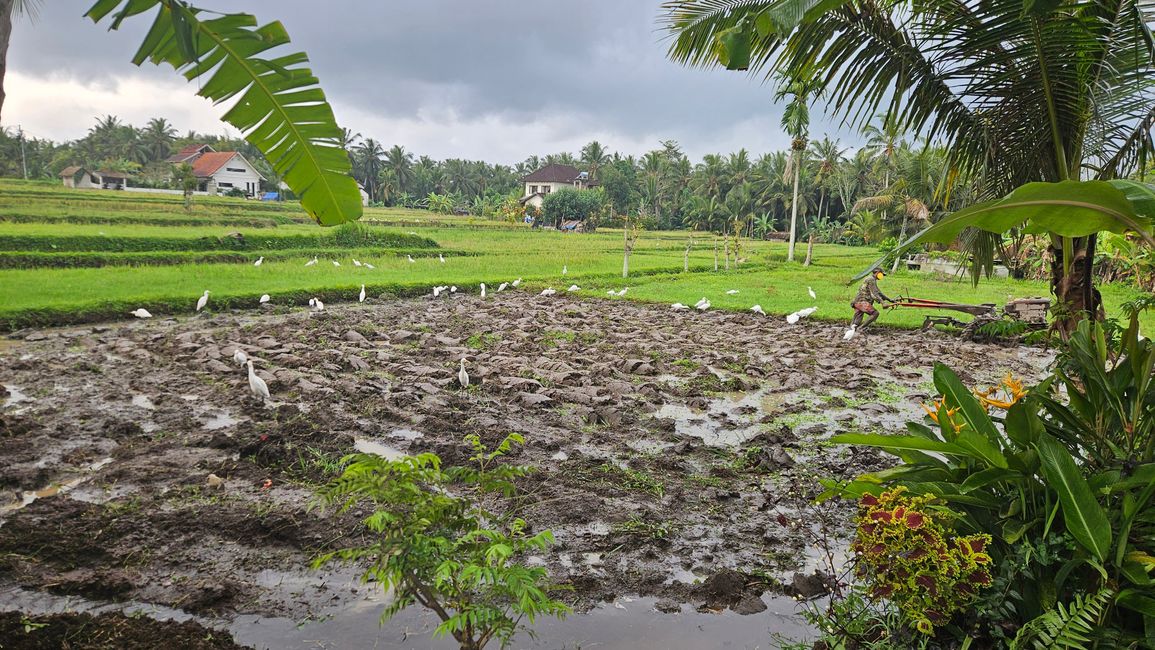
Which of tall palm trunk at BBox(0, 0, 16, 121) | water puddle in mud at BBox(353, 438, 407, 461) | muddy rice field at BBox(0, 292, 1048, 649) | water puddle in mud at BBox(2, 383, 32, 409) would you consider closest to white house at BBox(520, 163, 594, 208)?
muddy rice field at BBox(0, 292, 1048, 649)

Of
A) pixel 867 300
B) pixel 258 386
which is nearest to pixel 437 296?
pixel 867 300

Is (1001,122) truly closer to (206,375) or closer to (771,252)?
(206,375)

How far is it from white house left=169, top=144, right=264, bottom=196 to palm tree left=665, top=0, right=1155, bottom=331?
37.2 metres

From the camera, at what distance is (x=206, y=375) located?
23.7ft

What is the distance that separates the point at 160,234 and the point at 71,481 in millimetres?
17685

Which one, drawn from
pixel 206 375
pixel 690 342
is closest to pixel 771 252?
pixel 690 342

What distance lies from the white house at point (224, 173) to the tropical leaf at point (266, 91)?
37000mm

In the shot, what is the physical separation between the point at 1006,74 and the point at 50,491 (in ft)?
20.2

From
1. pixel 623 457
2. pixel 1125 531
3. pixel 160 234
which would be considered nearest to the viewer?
pixel 1125 531

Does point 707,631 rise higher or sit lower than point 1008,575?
lower

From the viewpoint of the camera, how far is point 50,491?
410 cm

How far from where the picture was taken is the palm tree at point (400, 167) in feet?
184

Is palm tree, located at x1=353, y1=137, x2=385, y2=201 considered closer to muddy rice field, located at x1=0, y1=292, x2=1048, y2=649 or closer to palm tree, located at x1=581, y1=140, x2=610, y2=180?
palm tree, located at x1=581, y1=140, x2=610, y2=180

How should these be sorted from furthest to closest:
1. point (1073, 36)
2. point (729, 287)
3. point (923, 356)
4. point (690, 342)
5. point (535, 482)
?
1. point (729, 287)
2. point (690, 342)
3. point (923, 356)
4. point (535, 482)
5. point (1073, 36)
